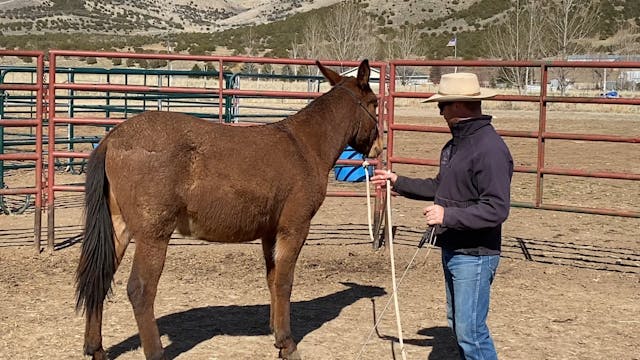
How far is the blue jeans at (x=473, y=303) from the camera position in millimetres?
3787

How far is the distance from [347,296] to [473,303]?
301cm

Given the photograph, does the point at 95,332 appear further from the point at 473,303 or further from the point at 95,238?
the point at 473,303

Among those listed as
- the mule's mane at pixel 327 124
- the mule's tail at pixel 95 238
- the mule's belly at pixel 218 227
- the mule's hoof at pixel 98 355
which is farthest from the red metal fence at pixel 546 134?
the mule's hoof at pixel 98 355

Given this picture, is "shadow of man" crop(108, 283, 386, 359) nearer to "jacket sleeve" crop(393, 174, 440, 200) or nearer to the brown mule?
the brown mule

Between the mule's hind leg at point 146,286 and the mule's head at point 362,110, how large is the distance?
174 centimetres

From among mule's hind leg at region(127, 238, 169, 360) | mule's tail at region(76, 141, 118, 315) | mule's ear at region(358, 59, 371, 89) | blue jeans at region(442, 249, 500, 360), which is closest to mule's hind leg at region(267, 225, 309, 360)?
mule's hind leg at region(127, 238, 169, 360)

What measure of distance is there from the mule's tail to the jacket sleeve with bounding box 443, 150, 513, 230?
227cm

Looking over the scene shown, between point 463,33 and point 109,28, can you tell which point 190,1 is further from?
point 463,33

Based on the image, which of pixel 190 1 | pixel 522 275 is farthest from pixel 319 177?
pixel 190 1

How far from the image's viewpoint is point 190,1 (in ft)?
527

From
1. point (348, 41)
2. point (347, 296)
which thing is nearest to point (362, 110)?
point (347, 296)

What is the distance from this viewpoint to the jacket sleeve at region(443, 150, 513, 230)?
3666mm

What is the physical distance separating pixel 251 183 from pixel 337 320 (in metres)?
1.65

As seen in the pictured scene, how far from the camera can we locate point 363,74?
18.3 ft
